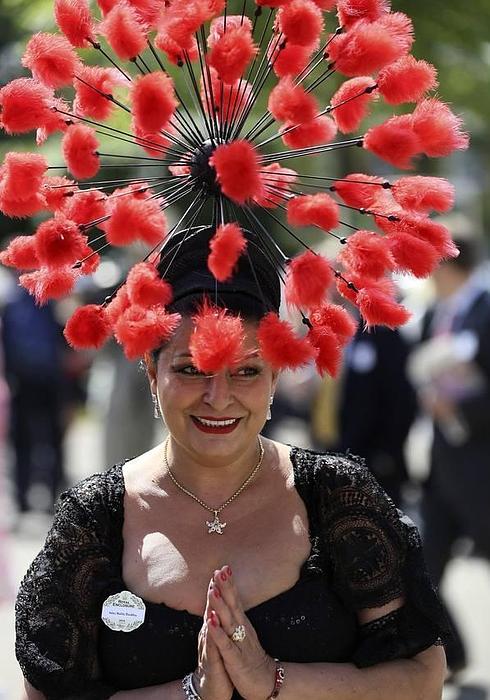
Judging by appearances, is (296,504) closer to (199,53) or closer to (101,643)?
(101,643)

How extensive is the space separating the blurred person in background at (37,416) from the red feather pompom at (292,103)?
7.17m

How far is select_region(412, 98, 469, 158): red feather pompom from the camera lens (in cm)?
294

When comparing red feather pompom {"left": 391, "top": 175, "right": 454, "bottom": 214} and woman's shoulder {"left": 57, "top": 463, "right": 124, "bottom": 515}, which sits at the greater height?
red feather pompom {"left": 391, "top": 175, "right": 454, "bottom": 214}

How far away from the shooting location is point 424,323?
7215mm

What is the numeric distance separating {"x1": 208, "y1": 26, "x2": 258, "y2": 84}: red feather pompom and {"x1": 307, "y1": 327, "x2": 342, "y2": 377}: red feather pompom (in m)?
0.61

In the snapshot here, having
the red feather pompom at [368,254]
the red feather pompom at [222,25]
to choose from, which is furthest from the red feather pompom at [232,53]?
the red feather pompom at [368,254]

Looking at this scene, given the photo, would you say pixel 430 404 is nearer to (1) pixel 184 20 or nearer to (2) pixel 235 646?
(2) pixel 235 646

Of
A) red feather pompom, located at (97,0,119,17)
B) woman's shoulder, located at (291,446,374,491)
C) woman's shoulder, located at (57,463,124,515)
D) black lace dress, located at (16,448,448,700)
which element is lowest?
black lace dress, located at (16,448,448,700)

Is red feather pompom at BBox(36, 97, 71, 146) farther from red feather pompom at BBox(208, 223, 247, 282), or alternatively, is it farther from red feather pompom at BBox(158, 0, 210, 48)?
red feather pompom at BBox(208, 223, 247, 282)

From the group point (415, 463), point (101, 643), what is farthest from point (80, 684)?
point (415, 463)

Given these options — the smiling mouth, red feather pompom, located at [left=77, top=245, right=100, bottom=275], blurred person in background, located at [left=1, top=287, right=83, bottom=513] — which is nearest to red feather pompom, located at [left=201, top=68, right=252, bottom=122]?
red feather pompom, located at [left=77, top=245, right=100, bottom=275]

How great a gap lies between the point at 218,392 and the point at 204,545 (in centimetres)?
40

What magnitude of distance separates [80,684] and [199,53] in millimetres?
1448

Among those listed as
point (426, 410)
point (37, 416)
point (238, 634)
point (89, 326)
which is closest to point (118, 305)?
point (89, 326)
